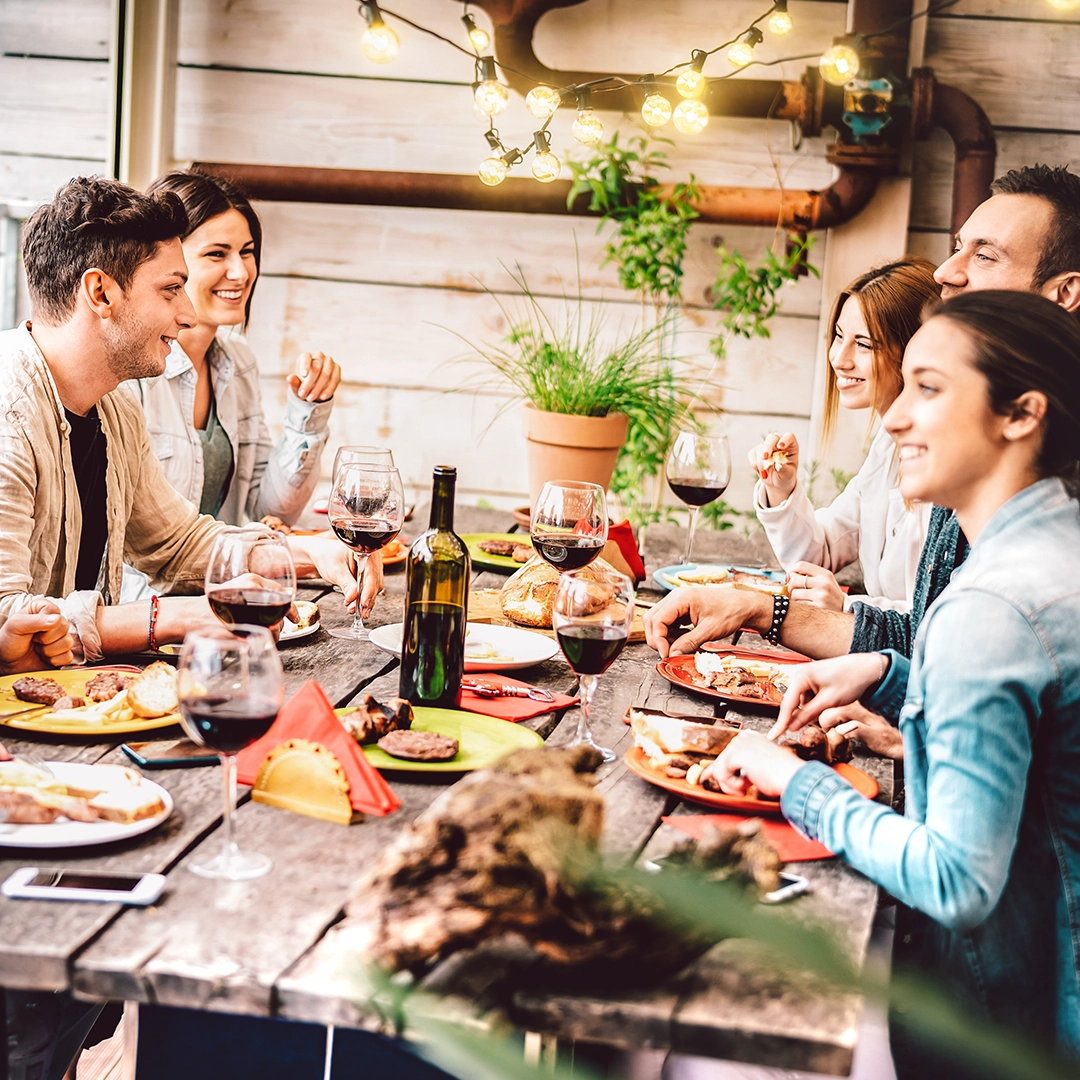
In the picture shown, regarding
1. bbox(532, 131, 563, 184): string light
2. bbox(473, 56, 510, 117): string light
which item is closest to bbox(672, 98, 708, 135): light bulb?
bbox(532, 131, 563, 184): string light

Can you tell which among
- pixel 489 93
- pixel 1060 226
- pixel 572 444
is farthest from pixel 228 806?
pixel 489 93

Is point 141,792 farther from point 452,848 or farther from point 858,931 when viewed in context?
point 858,931

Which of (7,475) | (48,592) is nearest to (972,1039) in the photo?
(7,475)

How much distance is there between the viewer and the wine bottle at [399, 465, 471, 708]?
138 centimetres

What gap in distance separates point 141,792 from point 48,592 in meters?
1.00

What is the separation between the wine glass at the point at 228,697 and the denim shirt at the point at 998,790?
1.59ft

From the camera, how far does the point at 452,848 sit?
0.82 m

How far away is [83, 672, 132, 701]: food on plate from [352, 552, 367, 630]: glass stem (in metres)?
0.44

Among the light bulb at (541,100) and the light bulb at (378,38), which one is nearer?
the light bulb at (541,100)

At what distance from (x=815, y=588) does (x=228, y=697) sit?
4.13ft

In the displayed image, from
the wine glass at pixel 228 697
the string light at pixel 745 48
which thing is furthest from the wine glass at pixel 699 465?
the wine glass at pixel 228 697

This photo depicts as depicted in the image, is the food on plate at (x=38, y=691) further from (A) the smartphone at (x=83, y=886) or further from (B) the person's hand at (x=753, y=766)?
(B) the person's hand at (x=753, y=766)

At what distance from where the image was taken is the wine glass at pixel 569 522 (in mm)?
1650

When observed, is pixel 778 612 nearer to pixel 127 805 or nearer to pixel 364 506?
pixel 364 506
